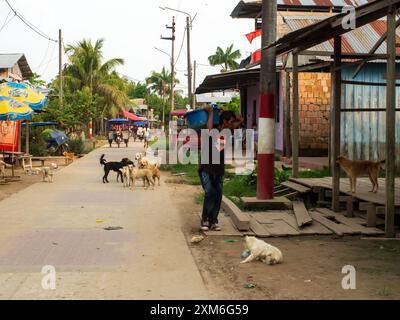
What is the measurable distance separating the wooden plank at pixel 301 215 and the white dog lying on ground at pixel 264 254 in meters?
2.04

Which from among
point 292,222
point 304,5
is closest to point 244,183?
point 292,222

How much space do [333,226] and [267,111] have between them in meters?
2.56

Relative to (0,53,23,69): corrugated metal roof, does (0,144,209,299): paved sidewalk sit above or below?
below

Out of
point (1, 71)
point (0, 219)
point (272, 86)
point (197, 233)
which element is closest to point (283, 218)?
point (197, 233)

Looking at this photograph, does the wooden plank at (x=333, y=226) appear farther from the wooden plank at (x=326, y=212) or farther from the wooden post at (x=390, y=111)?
the wooden post at (x=390, y=111)

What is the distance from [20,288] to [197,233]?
11.6ft

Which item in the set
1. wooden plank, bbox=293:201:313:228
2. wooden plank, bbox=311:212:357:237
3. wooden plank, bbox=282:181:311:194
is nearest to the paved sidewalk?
wooden plank, bbox=293:201:313:228

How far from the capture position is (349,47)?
632 inches

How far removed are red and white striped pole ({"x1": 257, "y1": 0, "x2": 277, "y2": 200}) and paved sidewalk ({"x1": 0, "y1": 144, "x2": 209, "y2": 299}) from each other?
1735mm

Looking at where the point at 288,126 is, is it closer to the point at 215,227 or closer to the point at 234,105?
the point at 215,227

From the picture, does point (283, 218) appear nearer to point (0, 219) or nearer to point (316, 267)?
point (316, 267)

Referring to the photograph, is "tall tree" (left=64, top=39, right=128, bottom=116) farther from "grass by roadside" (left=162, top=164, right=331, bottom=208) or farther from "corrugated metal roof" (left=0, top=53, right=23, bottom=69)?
"grass by roadside" (left=162, top=164, right=331, bottom=208)

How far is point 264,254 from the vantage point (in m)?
6.31

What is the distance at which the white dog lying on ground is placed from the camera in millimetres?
6285
